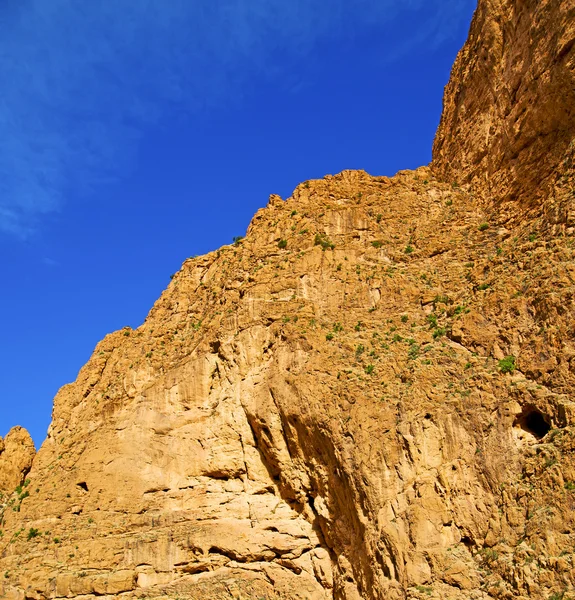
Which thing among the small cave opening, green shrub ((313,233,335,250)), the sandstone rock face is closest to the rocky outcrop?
green shrub ((313,233,335,250))

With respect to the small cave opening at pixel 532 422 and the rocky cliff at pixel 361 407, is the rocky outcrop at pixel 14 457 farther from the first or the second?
the small cave opening at pixel 532 422

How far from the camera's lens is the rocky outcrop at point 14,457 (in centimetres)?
3388

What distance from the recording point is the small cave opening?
22188 mm

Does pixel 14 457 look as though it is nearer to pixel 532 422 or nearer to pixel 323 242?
pixel 323 242

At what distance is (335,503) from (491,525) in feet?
21.5

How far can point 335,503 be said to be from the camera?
25.6m

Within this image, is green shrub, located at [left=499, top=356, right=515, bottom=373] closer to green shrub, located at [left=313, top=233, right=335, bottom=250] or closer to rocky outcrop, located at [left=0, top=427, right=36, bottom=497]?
green shrub, located at [left=313, top=233, right=335, bottom=250]

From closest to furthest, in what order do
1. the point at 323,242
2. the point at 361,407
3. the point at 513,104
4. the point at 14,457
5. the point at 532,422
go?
the point at 532,422 → the point at 361,407 → the point at 513,104 → the point at 323,242 → the point at 14,457

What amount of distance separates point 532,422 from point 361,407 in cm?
610

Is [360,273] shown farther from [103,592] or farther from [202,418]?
[103,592]

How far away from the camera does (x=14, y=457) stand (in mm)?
34594

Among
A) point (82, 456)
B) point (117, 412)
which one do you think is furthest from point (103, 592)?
point (117, 412)

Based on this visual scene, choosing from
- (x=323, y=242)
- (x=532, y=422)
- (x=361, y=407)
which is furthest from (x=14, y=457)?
(x=532, y=422)

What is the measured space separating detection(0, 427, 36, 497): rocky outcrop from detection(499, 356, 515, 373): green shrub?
24175mm
